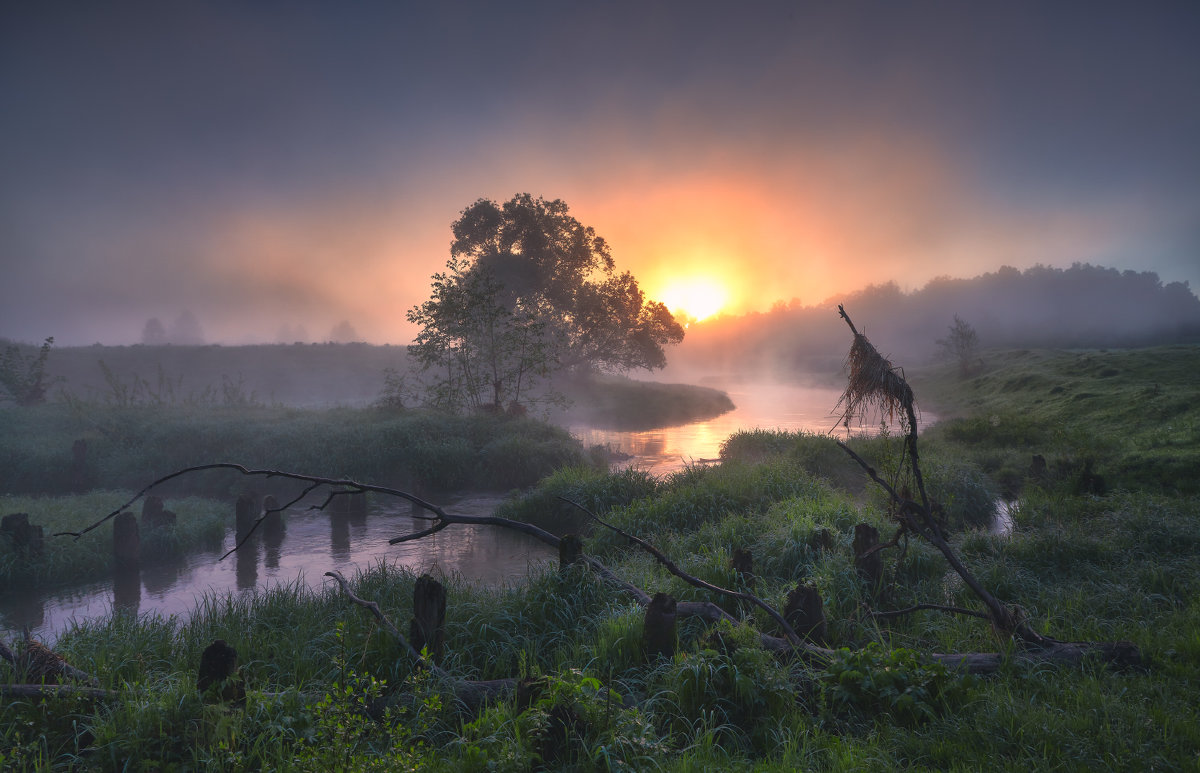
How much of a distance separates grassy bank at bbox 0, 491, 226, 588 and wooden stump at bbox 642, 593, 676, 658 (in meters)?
10.4

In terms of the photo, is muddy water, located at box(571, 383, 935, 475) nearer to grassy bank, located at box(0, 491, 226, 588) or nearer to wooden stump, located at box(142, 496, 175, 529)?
grassy bank, located at box(0, 491, 226, 588)

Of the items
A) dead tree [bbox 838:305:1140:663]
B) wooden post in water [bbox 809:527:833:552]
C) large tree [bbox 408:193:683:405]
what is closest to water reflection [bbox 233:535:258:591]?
wooden post in water [bbox 809:527:833:552]

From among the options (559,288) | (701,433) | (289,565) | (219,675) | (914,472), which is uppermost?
(559,288)

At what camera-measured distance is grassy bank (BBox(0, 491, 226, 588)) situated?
9430 millimetres

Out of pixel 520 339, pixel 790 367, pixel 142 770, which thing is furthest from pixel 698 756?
pixel 790 367

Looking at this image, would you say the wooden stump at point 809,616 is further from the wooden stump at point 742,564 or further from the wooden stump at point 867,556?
the wooden stump at point 867,556

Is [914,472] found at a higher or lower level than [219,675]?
higher

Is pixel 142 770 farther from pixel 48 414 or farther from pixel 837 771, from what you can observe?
pixel 48 414

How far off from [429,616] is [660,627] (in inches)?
83.8

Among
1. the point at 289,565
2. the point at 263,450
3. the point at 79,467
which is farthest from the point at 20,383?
the point at 289,565

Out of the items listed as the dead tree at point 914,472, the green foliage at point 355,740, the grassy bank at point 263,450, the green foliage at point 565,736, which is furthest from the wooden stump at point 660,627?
the grassy bank at point 263,450

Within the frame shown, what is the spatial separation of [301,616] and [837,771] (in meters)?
6.02

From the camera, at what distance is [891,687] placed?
441cm

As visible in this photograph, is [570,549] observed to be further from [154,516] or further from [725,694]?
[154,516]
